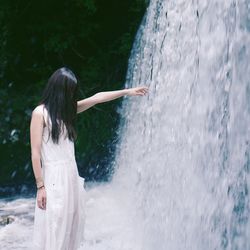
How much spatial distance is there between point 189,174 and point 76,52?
5568mm

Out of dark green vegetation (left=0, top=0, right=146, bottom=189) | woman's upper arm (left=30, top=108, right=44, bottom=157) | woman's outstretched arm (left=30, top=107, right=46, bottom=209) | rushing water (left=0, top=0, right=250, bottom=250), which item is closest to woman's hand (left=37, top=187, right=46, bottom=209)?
woman's outstretched arm (left=30, top=107, right=46, bottom=209)

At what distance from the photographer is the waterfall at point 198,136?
3615mm

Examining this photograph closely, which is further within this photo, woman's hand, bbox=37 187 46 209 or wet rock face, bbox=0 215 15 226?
wet rock face, bbox=0 215 15 226

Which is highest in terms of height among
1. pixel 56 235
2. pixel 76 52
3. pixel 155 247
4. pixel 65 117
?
pixel 76 52

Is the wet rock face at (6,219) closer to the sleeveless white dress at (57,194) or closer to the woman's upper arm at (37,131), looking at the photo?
the sleeveless white dress at (57,194)

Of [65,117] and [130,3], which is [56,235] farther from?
[130,3]

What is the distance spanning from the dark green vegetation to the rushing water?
222 centimetres

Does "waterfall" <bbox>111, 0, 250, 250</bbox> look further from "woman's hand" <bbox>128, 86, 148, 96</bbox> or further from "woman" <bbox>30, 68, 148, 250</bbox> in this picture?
"woman" <bbox>30, 68, 148, 250</bbox>

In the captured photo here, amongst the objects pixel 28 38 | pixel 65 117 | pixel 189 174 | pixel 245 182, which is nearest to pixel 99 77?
pixel 28 38

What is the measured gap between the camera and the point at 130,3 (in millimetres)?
9367

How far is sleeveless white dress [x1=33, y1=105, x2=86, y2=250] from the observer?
2.82m

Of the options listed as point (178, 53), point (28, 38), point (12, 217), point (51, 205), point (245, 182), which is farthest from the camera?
point (28, 38)

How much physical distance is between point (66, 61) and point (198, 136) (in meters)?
5.62

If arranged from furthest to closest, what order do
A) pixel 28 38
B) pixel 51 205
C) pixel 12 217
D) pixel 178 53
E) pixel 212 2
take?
pixel 28 38 < pixel 12 217 < pixel 178 53 < pixel 212 2 < pixel 51 205
